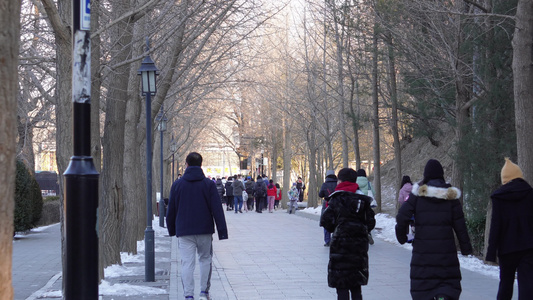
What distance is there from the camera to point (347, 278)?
7.59 m

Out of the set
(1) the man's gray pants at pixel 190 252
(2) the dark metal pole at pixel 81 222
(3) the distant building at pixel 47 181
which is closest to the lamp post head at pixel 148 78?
Answer: (1) the man's gray pants at pixel 190 252

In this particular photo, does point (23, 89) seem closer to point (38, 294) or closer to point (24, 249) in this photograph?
point (24, 249)

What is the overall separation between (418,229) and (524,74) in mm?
4960

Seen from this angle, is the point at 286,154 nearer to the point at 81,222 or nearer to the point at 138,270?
the point at 138,270

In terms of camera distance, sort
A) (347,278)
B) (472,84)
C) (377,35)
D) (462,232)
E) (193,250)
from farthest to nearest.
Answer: (377,35) < (472,84) < (193,250) < (347,278) < (462,232)

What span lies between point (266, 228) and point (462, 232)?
54.9ft

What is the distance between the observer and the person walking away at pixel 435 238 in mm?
6625

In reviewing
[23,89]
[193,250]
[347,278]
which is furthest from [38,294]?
[23,89]

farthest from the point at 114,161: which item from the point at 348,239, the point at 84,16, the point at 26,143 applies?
the point at 26,143

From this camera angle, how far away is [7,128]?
404 cm

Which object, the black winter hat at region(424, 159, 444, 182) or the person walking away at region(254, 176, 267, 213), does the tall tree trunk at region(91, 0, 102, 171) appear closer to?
the black winter hat at region(424, 159, 444, 182)

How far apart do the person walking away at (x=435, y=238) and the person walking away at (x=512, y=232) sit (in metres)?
0.95

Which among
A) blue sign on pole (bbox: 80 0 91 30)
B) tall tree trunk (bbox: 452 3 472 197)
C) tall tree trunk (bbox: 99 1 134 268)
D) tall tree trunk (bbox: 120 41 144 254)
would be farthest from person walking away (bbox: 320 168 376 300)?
tall tree trunk (bbox: 120 41 144 254)

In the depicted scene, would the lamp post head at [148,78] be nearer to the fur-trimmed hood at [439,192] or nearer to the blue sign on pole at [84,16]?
the fur-trimmed hood at [439,192]
